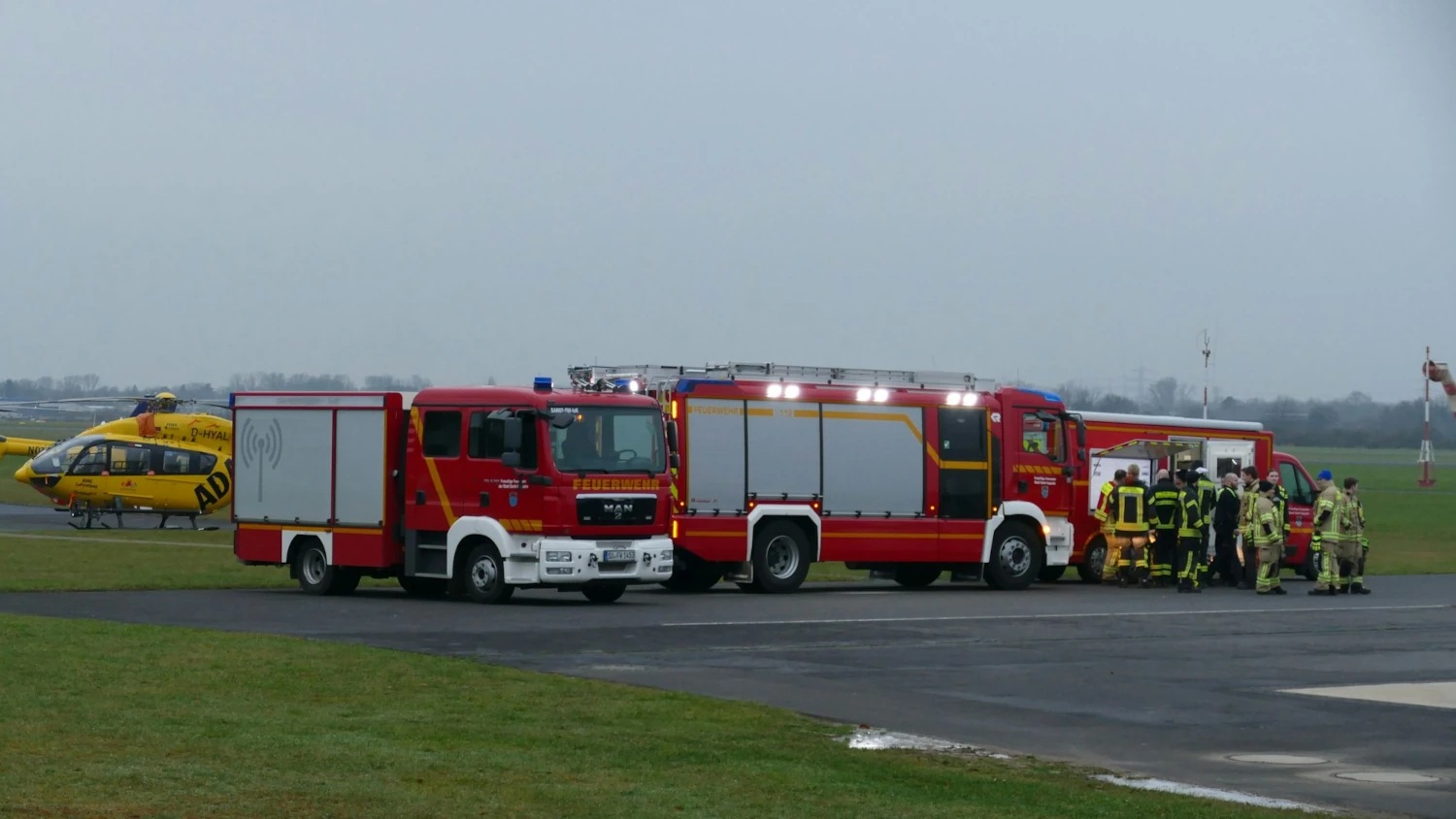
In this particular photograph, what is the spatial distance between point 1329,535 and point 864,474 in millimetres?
6799

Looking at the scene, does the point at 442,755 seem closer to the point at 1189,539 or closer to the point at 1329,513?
the point at 1189,539

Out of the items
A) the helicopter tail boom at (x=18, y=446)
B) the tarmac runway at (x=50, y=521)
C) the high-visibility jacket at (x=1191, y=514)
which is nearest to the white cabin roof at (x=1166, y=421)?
the high-visibility jacket at (x=1191, y=514)

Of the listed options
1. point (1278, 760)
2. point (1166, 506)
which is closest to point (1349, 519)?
point (1166, 506)

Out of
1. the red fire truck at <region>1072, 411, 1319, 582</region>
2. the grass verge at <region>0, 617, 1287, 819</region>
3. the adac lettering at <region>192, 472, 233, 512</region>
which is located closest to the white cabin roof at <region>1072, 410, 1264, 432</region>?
the red fire truck at <region>1072, 411, 1319, 582</region>

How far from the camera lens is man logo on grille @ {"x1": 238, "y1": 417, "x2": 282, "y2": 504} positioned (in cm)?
2348

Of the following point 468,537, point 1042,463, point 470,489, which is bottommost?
point 468,537

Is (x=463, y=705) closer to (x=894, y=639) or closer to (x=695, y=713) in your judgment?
(x=695, y=713)

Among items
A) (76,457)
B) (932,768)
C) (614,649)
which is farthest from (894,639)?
(76,457)

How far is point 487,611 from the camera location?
20625 mm

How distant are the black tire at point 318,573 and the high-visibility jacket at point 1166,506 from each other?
1153 centimetres

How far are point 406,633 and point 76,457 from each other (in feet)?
96.8

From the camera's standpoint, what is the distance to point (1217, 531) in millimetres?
27719

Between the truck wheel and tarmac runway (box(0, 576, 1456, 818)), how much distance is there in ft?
1.05

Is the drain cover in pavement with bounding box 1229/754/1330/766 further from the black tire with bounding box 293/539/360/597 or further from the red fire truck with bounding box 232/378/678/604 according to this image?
the black tire with bounding box 293/539/360/597
